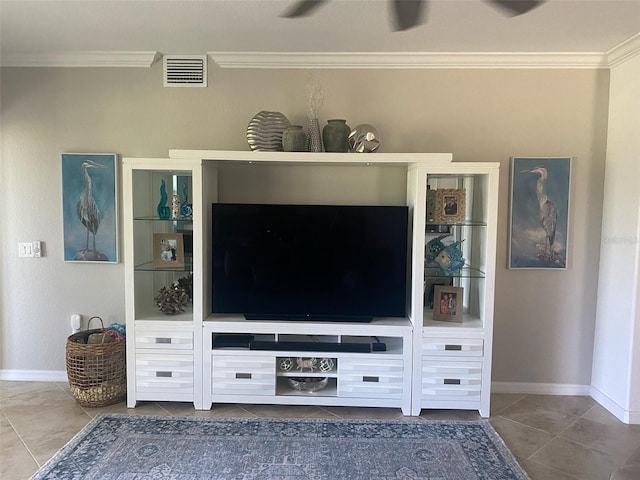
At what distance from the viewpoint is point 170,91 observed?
11.1 feet

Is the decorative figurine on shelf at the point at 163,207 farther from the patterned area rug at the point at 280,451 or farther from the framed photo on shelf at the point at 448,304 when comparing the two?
the framed photo on shelf at the point at 448,304

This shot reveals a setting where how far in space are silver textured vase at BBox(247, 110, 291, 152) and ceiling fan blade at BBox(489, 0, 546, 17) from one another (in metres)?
1.43

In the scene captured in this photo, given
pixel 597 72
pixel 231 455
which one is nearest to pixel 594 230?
pixel 597 72

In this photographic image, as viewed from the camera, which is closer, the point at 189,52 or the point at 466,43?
the point at 466,43

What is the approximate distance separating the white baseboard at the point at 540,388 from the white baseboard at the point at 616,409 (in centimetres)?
8

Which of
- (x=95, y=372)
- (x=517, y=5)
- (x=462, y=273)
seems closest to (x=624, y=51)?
(x=517, y=5)

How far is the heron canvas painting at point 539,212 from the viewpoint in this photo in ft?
10.8

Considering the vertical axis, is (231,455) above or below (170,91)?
below

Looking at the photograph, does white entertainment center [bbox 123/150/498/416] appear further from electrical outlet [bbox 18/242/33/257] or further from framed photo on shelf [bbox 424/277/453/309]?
electrical outlet [bbox 18/242/33/257]

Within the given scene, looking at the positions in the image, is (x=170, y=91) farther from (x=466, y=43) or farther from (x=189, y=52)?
(x=466, y=43)

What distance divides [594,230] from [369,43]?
2.04 meters

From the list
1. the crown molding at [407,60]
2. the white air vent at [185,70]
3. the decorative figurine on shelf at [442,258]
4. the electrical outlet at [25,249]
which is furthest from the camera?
the electrical outlet at [25,249]

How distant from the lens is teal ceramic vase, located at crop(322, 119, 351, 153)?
309 cm

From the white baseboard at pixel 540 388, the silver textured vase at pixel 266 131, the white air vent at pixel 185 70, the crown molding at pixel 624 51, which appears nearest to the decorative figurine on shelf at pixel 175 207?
the silver textured vase at pixel 266 131
